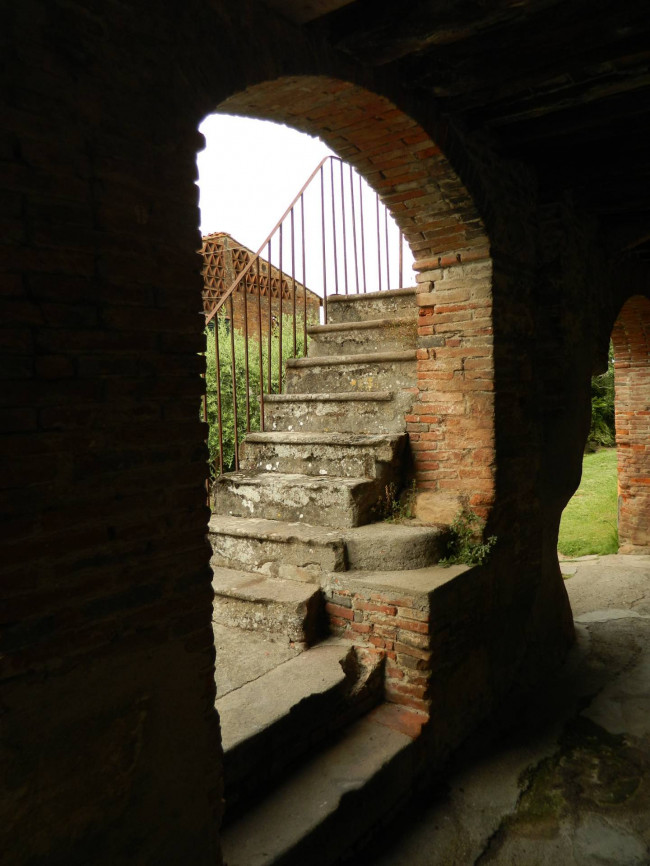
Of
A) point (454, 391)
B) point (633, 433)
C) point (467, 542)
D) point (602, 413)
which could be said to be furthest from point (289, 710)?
point (602, 413)

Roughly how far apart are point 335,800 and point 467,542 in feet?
5.84

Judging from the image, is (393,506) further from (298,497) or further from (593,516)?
(593,516)

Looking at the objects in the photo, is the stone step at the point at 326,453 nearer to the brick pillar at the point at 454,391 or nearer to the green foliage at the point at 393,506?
the green foliage at the point at 393,506

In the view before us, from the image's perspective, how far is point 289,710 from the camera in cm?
308

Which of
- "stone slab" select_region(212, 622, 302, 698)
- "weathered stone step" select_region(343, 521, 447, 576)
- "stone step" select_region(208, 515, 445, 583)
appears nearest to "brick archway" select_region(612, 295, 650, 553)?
"stone step" select_region(208, 515, 445, 583)

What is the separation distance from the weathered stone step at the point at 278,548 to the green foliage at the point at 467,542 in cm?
74

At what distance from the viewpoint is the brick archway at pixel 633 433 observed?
330 inches

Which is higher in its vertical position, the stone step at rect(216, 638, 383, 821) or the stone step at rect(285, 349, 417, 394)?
the stone step at rect(285, 349, 417, 394)

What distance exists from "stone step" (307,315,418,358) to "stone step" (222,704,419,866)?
8.73 feet

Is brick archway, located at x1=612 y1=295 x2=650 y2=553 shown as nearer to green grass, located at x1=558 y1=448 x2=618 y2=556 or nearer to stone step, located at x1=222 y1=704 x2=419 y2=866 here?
green grass, located at x1=558 y1=448 x2=618 y2=556

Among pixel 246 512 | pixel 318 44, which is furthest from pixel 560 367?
pixel 318 44

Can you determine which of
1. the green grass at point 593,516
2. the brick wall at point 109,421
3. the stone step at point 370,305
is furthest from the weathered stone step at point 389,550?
the green grass at point 593,516

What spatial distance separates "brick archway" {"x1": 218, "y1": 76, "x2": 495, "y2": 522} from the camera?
3834 millimetres

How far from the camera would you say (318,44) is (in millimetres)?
2900
